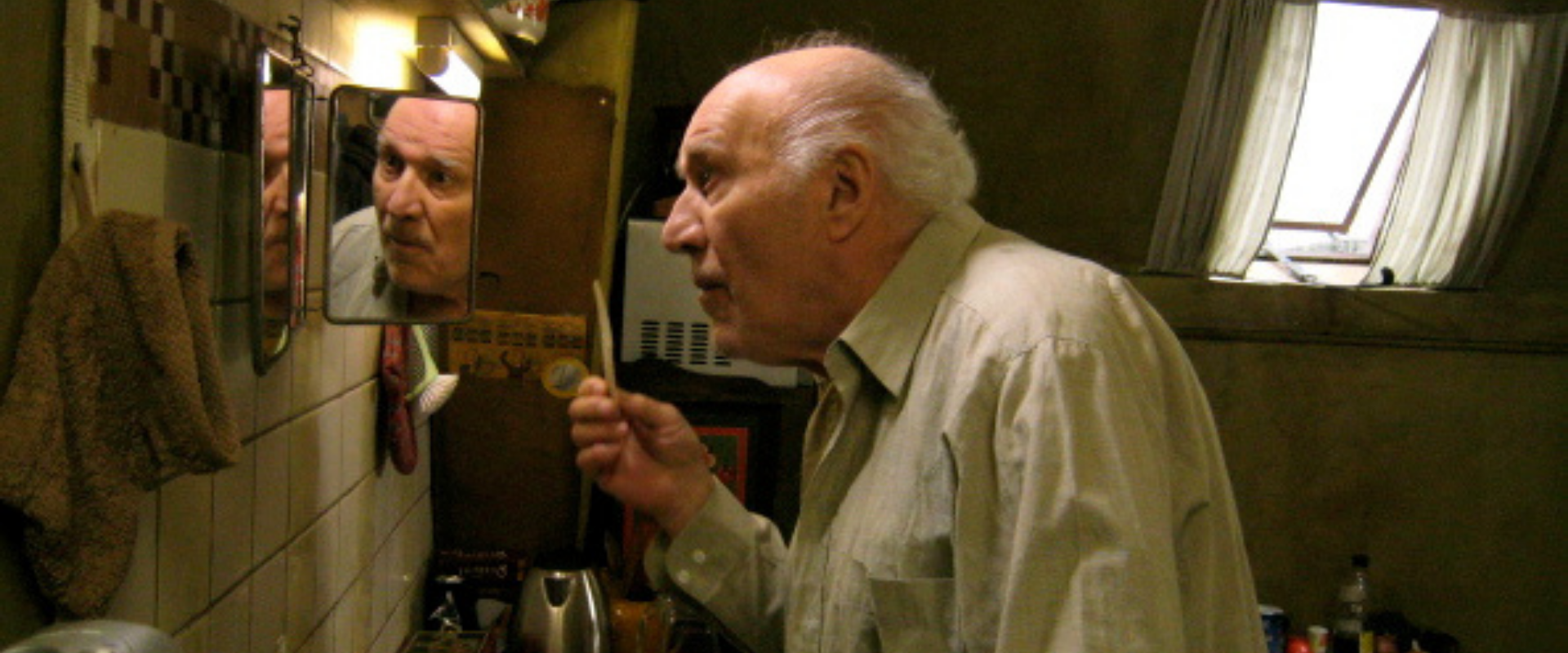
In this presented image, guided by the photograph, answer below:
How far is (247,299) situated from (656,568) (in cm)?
66

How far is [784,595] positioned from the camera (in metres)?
1.63

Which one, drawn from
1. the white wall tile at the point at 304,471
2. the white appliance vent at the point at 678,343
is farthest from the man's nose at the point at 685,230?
the white appliance vent at the point at 678,343

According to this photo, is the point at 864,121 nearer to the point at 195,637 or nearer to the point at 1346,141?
the point at 195,637

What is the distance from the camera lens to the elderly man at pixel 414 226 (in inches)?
60.9

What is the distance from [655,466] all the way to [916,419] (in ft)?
1.65

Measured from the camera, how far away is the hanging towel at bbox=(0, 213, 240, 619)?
2.59ft

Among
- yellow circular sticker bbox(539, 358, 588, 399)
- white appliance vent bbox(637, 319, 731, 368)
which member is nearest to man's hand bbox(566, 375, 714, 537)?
yellow circular sticker bbox(539, 358, 588, 399)

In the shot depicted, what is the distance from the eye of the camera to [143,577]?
1.00 m

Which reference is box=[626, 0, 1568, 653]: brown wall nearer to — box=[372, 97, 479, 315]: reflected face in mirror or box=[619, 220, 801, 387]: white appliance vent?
box=[619, 220, 801, 387]: white appliance vent

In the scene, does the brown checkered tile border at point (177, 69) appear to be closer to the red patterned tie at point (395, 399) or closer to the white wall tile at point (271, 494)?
the white wall tile at point (271, 494)

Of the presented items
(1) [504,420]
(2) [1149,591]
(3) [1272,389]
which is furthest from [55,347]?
(3) [1272,389]

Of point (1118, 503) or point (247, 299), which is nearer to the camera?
point (1118, 503)

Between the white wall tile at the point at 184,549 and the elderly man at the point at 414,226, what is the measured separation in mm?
409

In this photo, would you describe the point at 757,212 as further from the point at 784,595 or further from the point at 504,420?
the point at 504,420
